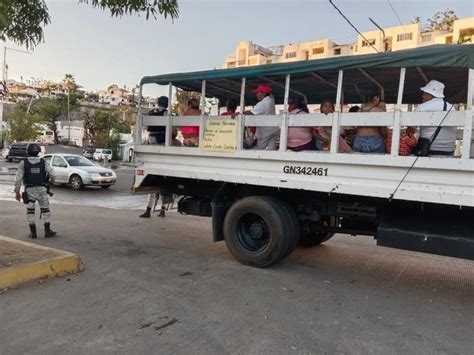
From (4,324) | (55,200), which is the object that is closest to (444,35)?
(55,200)

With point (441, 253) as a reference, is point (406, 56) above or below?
above

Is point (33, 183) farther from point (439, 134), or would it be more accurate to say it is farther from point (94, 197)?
point (94, 197)

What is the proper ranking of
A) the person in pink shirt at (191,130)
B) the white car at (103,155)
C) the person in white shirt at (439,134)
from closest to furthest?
the person in white shirt at (439,134), the person in pink shirt at (191,130), the white car at (103,155)

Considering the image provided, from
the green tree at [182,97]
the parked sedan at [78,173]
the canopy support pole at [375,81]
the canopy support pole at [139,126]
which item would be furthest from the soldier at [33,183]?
the parked sedan at [78,173]

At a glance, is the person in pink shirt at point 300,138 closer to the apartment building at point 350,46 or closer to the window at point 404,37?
the apartment building at point 350,46

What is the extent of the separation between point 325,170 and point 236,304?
1844mm

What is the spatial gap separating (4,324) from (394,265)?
496 centimetres

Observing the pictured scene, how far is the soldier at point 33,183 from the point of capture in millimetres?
7156

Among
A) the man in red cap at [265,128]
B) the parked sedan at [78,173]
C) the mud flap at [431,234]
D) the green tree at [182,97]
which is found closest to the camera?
the mud flap at [431,234]

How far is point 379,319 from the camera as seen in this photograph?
13.8ft

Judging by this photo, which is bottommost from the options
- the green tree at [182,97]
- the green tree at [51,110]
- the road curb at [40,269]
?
the road curb at [40,269]

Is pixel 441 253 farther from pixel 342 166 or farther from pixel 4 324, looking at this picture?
pixel 4 324

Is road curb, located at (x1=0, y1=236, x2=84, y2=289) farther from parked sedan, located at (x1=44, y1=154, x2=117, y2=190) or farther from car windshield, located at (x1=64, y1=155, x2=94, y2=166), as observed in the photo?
car windshield, located at (x1=64, y1=155, x2=94, y2=166)

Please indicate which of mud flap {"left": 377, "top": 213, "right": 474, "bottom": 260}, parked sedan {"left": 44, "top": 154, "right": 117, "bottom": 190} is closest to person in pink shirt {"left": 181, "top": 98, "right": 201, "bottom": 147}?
mud flap {"left": 377, "top": 213, "right": 474, "bottom": 260}
